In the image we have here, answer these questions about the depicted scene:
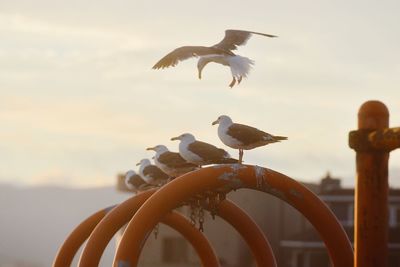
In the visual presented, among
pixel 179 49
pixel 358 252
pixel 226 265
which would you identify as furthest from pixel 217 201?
pixel 226 265

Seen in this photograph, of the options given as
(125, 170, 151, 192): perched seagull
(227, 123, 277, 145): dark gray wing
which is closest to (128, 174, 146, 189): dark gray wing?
(125, 170, 151, 192): perched seagull

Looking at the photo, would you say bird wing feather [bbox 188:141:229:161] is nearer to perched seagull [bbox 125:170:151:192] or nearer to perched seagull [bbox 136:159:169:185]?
perched seagull [bbox 136:159:169:185]

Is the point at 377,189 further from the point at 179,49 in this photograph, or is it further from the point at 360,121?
the point at 179,49

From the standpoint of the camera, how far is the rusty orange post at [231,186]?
10.1 m

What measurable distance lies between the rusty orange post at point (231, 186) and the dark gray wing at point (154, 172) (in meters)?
6.02

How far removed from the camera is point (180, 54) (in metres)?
14.1

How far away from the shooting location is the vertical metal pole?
770cm

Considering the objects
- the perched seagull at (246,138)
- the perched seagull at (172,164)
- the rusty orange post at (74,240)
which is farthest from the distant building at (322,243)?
the perched seagull at (246,138)

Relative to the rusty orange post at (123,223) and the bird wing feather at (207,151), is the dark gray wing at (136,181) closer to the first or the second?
the rusty orange post at (123,223)

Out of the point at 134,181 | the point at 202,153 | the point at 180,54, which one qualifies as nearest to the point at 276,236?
the point at 134,181

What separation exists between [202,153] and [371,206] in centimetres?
550

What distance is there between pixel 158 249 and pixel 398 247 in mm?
14762

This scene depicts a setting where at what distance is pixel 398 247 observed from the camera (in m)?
57.1

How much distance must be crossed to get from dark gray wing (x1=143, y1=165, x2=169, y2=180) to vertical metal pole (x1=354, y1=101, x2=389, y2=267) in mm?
8847
